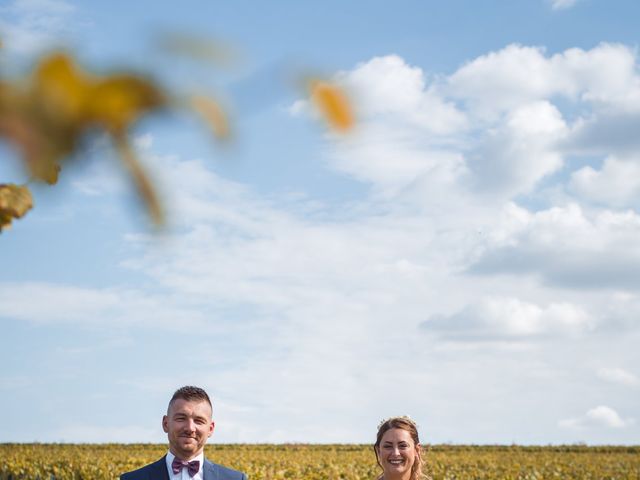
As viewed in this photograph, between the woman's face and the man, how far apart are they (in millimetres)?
1337

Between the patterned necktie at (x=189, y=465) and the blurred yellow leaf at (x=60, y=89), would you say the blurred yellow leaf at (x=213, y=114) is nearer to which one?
the blurred yellow leaf at (x=60, y=89)

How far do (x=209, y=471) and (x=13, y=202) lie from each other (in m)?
3.68

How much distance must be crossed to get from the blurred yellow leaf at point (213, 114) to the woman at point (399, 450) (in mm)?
5404

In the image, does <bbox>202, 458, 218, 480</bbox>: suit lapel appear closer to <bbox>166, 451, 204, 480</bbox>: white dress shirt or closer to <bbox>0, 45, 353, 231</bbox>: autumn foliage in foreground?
<bbox>166, 451, 204, 480</bbox>: white dress shirt

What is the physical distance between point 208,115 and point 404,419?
5.57 meters

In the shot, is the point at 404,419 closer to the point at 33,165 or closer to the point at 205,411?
the point at 205,411

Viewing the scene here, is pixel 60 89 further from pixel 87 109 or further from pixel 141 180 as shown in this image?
pixel 141 180

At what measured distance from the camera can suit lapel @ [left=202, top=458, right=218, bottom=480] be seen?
5.43 metres

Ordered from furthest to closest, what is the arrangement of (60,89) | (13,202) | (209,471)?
(209,471)
(13,202)
(60,89)

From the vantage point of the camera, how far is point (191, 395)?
5305 mm

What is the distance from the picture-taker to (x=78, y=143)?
107 centimetres

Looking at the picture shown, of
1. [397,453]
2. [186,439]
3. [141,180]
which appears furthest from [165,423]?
[141,180]

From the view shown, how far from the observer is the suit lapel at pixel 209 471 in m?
5.43

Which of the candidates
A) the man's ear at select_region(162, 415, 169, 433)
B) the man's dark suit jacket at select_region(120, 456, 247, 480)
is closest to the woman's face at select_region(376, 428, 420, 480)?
the man's dark suit jacket at select_region(120, 456, 247, 480)
